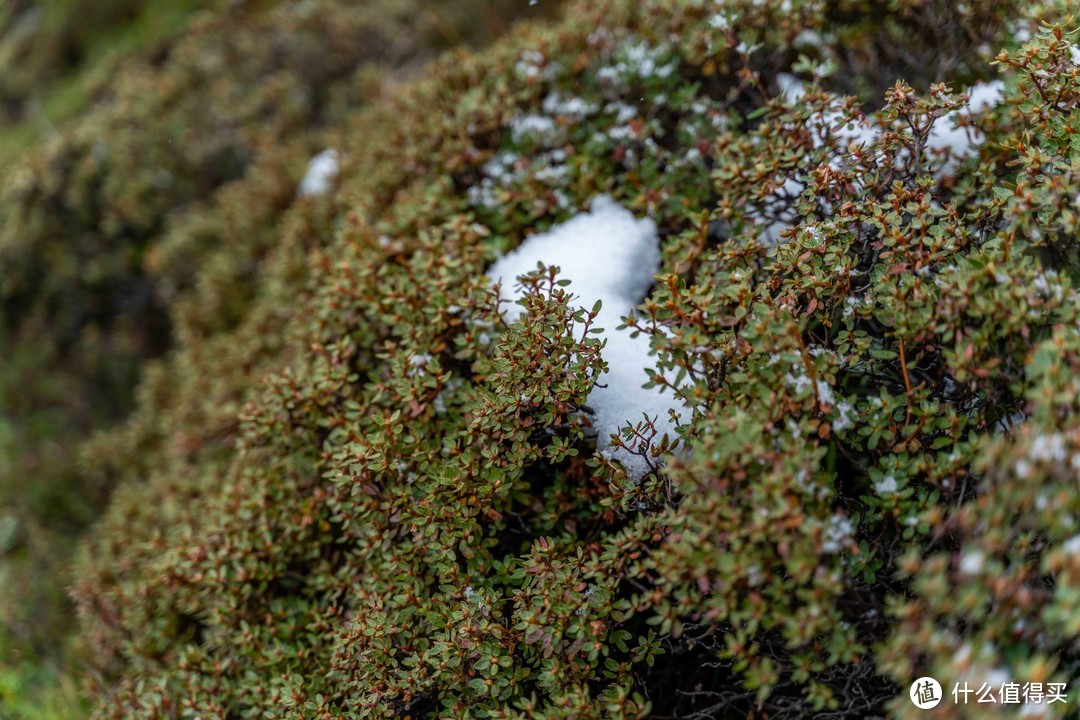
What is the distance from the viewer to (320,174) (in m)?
4.20

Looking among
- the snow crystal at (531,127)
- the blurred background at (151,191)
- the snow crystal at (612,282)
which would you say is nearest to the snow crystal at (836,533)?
the snow crystal at (612,282)

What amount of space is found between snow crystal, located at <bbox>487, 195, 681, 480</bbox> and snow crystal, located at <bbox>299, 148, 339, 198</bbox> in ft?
5.00

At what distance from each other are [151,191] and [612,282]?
3.61 meters

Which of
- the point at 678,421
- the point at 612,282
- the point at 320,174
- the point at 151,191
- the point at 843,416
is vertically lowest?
the point at 843,416

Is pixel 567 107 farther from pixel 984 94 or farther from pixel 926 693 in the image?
pixel 926 693

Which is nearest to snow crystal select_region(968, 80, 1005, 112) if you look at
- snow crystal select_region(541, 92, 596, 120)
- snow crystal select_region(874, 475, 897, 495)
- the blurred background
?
snow crystal select_region(541, 92, 596, 120)

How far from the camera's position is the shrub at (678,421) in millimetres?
1696

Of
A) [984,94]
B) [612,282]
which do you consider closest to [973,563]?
[612,282]

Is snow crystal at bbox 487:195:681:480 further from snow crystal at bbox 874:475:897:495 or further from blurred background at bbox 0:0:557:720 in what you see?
blurred background at bbox 0:0:557:720

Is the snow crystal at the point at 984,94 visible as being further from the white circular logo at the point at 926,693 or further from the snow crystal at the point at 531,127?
the white circular logo at the point at 926,693

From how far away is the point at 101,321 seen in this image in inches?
202

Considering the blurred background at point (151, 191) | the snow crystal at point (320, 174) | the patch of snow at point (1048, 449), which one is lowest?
the patch of snow at point (1048, 449)

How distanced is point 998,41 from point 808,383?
5.83 feet

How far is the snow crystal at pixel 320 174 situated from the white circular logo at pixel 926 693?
326 cm
